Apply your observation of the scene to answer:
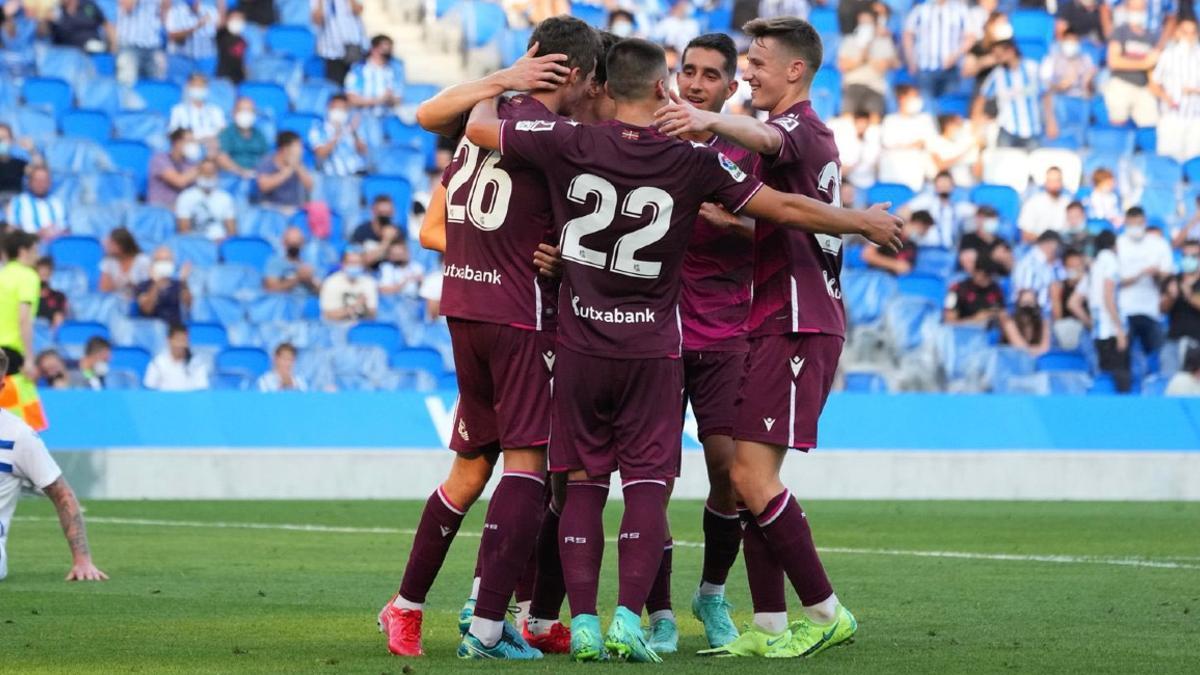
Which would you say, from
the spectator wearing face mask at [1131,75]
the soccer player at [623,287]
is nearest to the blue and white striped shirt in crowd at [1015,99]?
the spectator wearing face mask at [1131,75]

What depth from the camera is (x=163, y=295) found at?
18469mm

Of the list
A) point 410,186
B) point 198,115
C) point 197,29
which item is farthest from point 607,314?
point 197,29

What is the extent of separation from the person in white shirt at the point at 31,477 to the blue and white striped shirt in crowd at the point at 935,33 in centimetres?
1732

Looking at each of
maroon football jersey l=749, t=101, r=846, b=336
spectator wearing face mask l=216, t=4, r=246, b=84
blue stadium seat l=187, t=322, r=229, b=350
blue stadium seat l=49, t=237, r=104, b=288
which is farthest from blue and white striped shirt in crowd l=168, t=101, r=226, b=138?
maroon football jersey l=749, t=101, r=846, b=336

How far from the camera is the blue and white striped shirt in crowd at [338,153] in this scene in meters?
21.4

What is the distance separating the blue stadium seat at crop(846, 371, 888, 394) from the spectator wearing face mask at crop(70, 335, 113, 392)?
7.27 metres

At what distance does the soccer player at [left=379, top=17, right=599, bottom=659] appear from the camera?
6746 mm

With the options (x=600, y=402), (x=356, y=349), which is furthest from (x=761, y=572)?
(x=356, y=349)

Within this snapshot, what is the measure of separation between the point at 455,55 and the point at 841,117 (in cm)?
492

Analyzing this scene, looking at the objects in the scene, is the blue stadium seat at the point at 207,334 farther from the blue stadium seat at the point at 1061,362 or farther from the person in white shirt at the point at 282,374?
the blue stadium seat at the point at 1061,362

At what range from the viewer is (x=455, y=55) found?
80.3ft

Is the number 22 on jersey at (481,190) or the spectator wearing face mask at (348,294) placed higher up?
the number 22 on jersey at (481,190)

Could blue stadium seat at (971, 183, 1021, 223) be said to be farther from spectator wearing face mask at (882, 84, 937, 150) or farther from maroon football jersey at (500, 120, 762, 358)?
maroon football jersey at (500, 120, 762, 358)

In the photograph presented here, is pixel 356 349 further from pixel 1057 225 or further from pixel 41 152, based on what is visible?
pixel 1057 225
